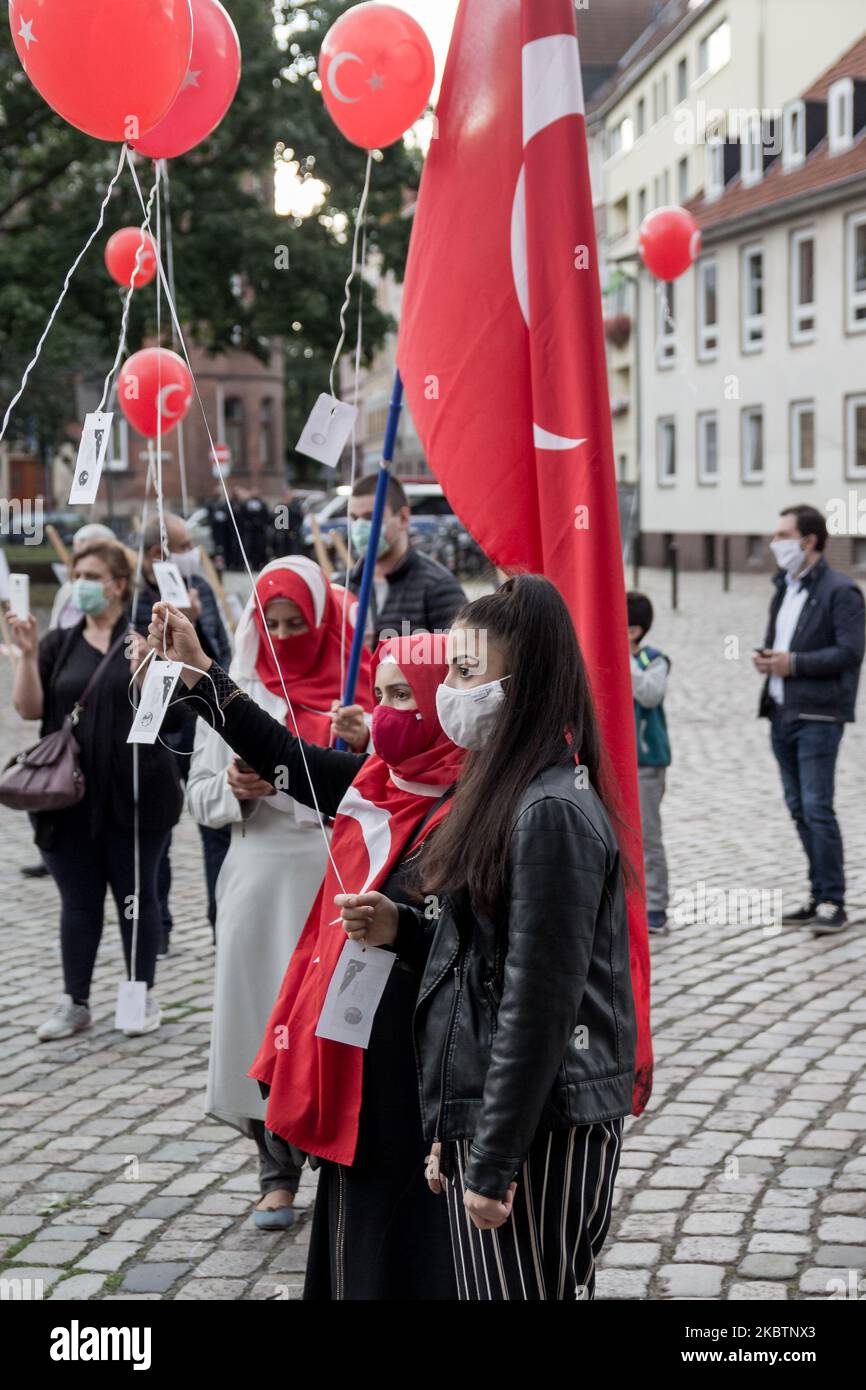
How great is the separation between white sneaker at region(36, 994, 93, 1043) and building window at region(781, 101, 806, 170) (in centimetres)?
3487

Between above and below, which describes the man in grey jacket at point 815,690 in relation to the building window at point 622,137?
below

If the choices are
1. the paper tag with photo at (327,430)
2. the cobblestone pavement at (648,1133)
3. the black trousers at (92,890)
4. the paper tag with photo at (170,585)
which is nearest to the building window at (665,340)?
the cobblestone pavement at (648,1133)

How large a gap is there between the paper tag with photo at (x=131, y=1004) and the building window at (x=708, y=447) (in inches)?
1426

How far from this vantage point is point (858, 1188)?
491cm

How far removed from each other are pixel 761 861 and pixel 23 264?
18.1 meters

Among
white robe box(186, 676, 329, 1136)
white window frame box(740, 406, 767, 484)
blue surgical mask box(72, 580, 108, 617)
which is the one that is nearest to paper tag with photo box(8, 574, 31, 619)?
blue surgical mask box(72, 580, 108, 617)

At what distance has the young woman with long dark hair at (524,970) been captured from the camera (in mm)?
2689

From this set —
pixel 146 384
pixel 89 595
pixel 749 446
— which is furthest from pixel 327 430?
pixel 749 446

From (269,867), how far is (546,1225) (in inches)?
83.9

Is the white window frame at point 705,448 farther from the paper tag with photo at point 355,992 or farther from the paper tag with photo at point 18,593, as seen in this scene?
the paper tag with photo at point 355,992

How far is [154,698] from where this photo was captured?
3.44 m

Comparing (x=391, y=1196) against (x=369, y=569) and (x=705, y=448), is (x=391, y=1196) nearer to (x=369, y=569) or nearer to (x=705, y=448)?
(x=369, y=569)
